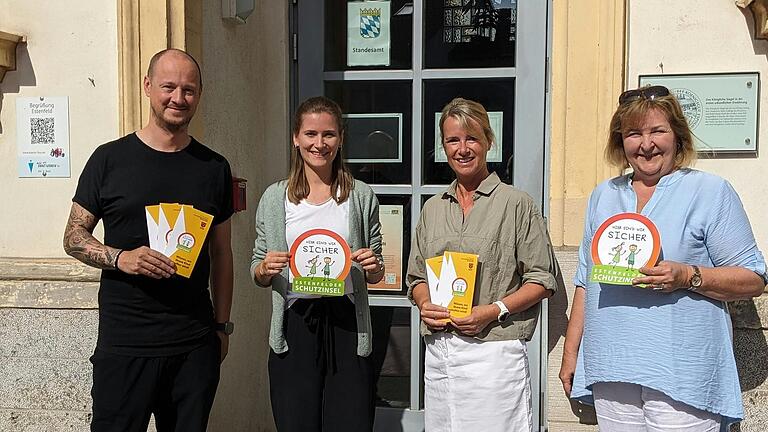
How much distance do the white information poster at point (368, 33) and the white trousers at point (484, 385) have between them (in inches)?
72.6

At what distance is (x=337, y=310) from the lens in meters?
2.83

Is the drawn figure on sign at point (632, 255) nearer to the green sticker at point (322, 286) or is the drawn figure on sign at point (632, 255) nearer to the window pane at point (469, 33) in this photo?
the green sticker at point (322, 286)

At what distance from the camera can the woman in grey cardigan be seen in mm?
2787

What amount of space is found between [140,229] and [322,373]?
87 cm

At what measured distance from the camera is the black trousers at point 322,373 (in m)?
2.79

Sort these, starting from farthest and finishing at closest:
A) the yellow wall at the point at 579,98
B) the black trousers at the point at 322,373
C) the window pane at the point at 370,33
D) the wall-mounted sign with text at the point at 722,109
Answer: the window pane at the point at 370,33 < the yellow wall at the point at 579,98 < the wall-mounted sign with text at the point at 722,109 < the black trousers at the point at 322,373

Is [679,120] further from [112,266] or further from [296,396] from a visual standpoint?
[112,266]

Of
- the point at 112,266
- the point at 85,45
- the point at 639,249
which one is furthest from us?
the point at 85,45

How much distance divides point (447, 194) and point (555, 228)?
766 millimetres

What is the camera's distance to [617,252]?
2391 millimetres

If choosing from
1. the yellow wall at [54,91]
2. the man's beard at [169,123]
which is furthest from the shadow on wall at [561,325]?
the yellow wall at [54,91]

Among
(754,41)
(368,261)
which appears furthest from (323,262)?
(754,41)

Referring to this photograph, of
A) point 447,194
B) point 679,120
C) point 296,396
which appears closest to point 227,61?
point 447,194

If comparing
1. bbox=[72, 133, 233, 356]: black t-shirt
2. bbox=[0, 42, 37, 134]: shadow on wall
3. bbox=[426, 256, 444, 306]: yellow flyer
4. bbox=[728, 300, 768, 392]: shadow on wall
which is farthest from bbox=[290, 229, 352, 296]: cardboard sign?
bbox=[0, 42, 37, 134]: shadow on wall
